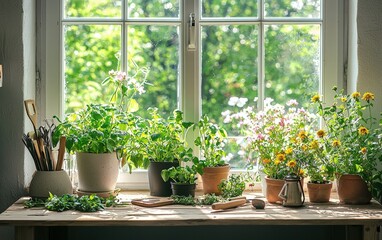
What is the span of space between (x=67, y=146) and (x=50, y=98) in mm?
474

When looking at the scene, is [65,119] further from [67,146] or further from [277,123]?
[277,123]

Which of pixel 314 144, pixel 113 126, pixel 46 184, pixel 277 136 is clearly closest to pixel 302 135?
pixel 314 144

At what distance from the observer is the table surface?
10.1ft

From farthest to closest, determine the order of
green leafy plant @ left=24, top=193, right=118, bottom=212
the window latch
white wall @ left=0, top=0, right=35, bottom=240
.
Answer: the window latch, white wall @ left=0, top=0, right=35, bottom=240, green leafy plant @ left=24, top=193, right=118, bottom=212

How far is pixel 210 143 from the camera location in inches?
151

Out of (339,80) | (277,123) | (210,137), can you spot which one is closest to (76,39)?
(210,137)

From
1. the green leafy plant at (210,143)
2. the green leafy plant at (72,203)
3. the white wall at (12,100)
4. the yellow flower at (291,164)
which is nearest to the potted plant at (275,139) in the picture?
the yellow flower at (291,164)

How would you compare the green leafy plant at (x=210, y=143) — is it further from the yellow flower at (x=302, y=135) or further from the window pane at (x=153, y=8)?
the window pane at (x=153, y=8)

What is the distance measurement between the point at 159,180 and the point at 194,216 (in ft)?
1.82

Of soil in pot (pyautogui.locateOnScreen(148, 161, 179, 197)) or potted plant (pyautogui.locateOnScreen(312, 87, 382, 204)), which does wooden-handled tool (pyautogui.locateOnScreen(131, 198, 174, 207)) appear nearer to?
soil in pot (pyautogui.locateOnScreen(148, 161, 179, 197))

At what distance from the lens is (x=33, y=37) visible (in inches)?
152

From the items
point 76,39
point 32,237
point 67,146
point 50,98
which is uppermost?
point 76,39

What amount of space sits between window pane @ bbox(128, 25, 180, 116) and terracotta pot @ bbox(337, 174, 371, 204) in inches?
42.1

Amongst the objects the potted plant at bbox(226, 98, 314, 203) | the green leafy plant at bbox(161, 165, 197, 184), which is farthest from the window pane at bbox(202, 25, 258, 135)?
the green leafy plant at bbox(161, 165, 197, 184)
